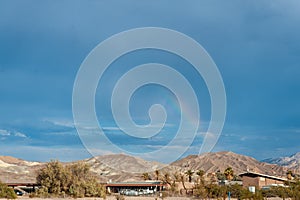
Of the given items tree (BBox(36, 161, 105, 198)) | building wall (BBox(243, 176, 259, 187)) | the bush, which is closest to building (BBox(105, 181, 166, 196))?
tree (BBox(36, 161, 105, 198))

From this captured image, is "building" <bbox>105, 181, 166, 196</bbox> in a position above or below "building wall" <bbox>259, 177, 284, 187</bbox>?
below

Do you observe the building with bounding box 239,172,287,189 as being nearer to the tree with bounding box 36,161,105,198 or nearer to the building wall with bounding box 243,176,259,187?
the building wall with bounding box 243,176,259,187

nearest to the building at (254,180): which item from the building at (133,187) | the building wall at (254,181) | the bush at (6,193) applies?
the building wall at (254,181)

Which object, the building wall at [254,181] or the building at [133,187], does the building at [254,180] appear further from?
the building at [133,187]

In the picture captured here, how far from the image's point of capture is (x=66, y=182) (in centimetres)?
7781

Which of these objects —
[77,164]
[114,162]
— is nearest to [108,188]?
[77,164]

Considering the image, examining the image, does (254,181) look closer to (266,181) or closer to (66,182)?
(266,181)

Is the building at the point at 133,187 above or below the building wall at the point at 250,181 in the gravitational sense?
below

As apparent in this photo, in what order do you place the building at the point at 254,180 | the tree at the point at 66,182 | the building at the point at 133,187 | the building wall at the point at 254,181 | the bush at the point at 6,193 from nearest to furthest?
1. the bush at the point at 6,193
2. the tree at the point at 66,182
3. the building wall at the point at 254,181
4. the building at the point at 254,180
5. the building at the point at 133,187

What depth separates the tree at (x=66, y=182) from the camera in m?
76.2

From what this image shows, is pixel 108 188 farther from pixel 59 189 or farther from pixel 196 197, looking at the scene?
pixel 196 197

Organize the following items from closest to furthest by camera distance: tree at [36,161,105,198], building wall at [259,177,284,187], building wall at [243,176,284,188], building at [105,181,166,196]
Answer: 1. tree at [36,161,105,198]
2. building wall at [243,176,284,188]
3. building wall at [259,177,284,187]
4. building at [105,181,166,196]

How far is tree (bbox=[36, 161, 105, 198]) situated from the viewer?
250ft

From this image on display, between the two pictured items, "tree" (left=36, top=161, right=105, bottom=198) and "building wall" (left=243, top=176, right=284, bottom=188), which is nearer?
"tree" (left=36, top=161, right=105, bottom=198)
